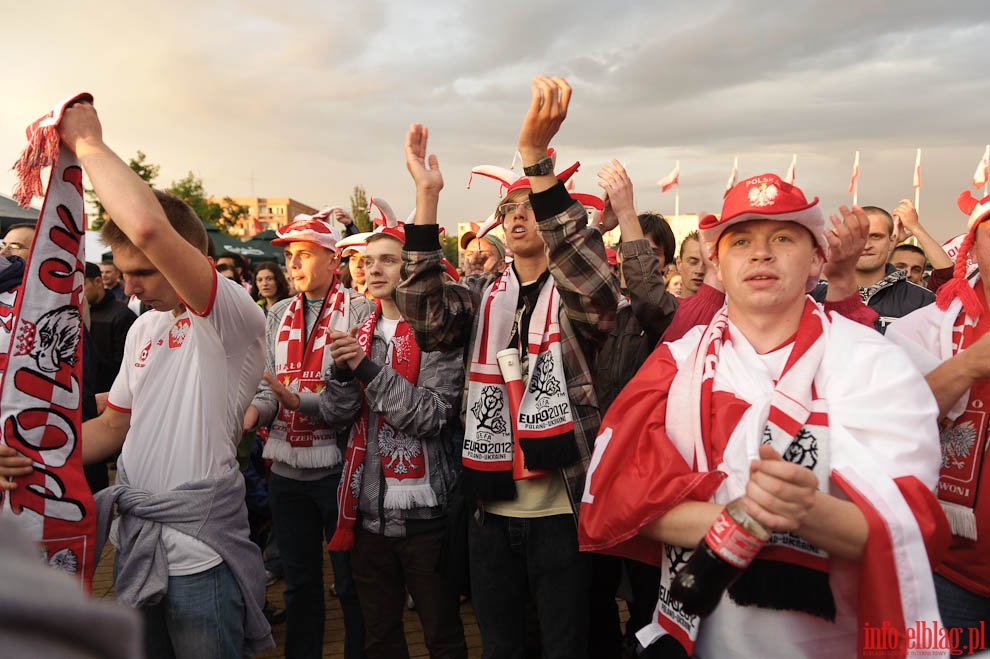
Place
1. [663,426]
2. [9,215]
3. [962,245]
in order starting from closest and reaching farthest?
[663,426] → [962,245] → [9,215]

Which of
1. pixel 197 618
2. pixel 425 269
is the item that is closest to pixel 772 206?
pixel 425 269

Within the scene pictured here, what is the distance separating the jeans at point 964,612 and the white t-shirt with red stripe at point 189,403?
2.31 m

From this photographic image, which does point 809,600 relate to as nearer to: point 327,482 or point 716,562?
point 716,562

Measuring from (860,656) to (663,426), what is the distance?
0.71m

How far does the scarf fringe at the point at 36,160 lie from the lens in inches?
74.3

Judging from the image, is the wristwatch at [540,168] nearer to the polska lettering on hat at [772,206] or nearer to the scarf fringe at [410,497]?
the polska lettering on hat at [772,206]

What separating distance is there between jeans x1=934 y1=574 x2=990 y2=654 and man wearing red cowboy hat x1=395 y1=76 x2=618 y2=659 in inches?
45.1

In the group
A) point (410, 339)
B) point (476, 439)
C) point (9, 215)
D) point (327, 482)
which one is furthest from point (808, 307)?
point (9, 215)

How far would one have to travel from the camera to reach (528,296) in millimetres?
2617

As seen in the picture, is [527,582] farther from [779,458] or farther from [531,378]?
[779,458]

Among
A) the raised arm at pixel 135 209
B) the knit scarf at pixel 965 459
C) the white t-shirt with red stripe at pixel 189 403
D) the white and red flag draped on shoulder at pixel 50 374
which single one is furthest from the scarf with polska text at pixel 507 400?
the white and red flag draped on shoulder at pixel 50 374

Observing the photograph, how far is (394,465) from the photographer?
2.98 meters

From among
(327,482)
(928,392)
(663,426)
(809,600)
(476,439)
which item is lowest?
(327,482)


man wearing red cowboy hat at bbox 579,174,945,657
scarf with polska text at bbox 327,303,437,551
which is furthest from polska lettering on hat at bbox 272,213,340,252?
man wearing red cowboy hat at bbox 579,174,945,657
